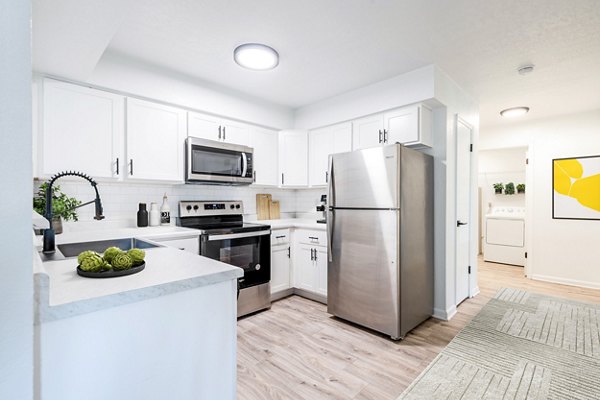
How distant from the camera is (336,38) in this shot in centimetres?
233

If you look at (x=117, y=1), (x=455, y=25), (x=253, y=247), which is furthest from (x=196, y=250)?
(x=455, y=25)

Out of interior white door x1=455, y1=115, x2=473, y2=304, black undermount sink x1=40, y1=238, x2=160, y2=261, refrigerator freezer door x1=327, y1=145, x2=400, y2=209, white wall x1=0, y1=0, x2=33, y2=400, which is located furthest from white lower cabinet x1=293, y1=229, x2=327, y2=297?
white wall x1=0, y1=0, x2=33, y2=400

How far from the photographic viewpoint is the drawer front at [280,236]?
3352 mm

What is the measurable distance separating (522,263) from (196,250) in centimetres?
560

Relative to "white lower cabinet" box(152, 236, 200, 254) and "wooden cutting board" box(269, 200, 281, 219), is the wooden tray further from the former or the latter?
"wooden cutting board" box(269, 200, 281, 219)

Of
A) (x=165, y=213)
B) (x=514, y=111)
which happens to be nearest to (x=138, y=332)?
(x=165, y=213)

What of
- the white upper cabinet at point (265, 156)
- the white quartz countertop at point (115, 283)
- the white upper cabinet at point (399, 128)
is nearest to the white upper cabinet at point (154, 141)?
the white upper cabinet at point (265, 156)

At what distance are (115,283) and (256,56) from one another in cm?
Answer: 216

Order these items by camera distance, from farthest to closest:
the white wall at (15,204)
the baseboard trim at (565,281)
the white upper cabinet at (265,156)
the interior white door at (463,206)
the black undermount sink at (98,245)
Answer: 1. the baseboard trim at (565,281)
2. the white upper cabinet at (265,156)
3. the interior white door at (463,206)
4. the black undermount sink at (98,245)
5. the white wall at (15,204)

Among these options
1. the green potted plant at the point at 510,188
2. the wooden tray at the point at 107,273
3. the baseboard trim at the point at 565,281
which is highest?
the green potted plant at the point at 510,188

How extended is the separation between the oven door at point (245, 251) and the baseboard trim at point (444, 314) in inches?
70.1

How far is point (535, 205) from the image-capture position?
4465 mm

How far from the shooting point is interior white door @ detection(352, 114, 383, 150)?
3.17 meters

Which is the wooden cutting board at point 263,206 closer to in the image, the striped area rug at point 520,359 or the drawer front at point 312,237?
the drawer front at point 312,237
